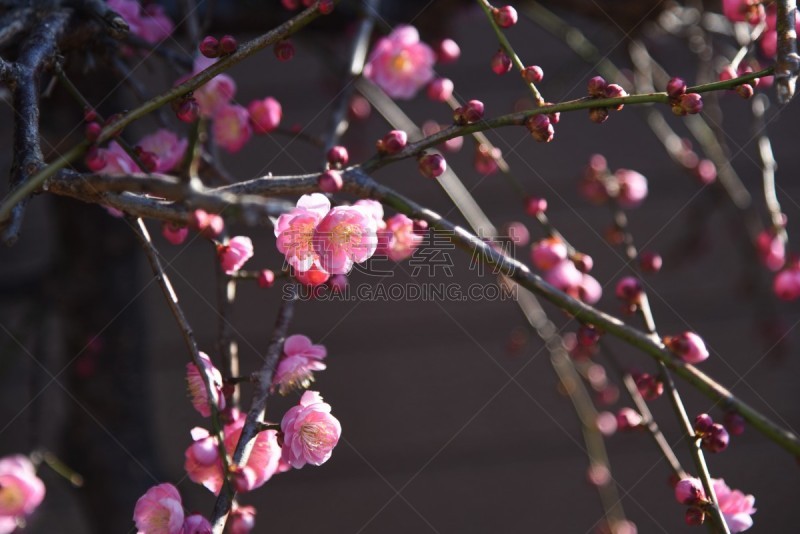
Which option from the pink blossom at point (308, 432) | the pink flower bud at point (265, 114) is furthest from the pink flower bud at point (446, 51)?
the pink blossom at point (308, 432)

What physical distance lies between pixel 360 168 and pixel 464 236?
0.11 meters

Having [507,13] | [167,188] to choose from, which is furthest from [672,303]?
[167,188]

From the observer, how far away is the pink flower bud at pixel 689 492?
602mm

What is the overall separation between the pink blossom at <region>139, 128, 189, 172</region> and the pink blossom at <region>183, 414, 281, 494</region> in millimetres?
331

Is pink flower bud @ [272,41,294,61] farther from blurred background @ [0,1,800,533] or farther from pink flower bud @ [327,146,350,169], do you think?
blurred background @ [0,1,800,533]

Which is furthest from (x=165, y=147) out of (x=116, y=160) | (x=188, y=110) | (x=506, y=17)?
(x=506, y=17)

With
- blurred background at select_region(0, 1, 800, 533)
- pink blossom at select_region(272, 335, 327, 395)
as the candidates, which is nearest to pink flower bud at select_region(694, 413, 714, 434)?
pink blossom at select_region(272, 335, 327, 395)

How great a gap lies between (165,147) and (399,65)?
371 mm

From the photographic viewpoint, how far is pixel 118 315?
106 centimetres

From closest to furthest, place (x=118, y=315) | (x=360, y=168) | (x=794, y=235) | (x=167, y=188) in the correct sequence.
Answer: (x=167, y=188)
(x=360, y=168)
(x=118, y=315)
(x=794, y=235)

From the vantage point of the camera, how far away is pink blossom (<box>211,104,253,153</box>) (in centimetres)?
91

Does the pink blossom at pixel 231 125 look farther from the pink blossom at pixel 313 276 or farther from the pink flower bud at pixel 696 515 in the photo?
the pink flower bud at pixel 696 515

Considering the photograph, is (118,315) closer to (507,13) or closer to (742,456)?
(507,13)

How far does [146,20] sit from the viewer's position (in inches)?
35.9
